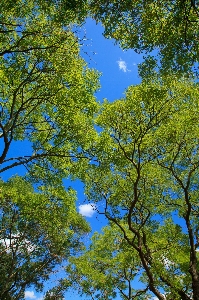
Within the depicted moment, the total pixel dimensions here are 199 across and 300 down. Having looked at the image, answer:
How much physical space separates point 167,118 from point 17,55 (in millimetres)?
8403

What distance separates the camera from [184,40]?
9914 mm

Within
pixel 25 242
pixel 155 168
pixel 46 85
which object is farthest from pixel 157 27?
pixel 25 242

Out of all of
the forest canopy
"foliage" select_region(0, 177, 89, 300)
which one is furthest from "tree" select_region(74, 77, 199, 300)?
"foliage" select_region(0, 177, 89, 300)

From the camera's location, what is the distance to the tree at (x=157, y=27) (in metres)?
9.73

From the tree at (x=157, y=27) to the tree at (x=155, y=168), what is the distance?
3.01m

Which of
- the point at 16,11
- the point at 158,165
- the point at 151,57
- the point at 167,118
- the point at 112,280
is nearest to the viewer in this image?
the point at 151,57

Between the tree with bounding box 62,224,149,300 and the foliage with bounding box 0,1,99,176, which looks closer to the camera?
the foliage with bounding box 0,1,99,176

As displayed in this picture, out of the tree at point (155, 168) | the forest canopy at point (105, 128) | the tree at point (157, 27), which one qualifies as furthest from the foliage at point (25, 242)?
the tree at point (157, 27)

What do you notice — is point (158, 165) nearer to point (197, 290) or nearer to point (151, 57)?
point (197, 290)

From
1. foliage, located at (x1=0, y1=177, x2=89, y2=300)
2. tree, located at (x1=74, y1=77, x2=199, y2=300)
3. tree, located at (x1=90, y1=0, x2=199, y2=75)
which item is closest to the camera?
tree, located at (x1=90, y1=0, x2=199, y2=75)

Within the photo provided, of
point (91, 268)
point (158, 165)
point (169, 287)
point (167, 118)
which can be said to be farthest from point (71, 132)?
point (91, 268)

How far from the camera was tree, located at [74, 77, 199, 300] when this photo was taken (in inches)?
601

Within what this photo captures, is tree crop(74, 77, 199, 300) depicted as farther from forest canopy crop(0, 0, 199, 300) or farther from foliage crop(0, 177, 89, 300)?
foliage crop(0, 177, 89, 300)

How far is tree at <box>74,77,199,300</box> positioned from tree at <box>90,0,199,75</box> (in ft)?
9.87
